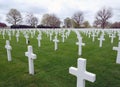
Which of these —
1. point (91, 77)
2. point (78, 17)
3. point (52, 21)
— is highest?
point (78, 17)

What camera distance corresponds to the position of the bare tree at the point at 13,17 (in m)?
50.3

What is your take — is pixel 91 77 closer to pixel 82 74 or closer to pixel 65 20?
pixel 82 74

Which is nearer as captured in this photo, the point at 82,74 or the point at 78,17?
the point at 82,74

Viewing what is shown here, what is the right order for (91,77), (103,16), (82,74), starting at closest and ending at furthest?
(91,77), (82,74), (103,16)

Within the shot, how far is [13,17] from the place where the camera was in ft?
165

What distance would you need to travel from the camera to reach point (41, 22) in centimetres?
6059

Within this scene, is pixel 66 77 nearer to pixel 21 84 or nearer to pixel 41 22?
pixel 21 84

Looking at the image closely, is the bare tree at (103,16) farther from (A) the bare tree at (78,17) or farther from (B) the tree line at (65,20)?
(A) the bare tree at (78,17)

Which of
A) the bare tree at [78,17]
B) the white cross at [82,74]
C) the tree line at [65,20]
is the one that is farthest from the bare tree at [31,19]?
the white cross at [82,74]

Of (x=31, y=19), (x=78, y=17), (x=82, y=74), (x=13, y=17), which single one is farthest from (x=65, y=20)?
(x=82, y=74)

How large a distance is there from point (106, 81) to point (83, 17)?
58.5m

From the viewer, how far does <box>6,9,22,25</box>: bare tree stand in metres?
50.3

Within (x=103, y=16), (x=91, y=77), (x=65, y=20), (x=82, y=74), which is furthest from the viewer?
(x=65, y=20)

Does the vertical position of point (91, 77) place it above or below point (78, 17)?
below
